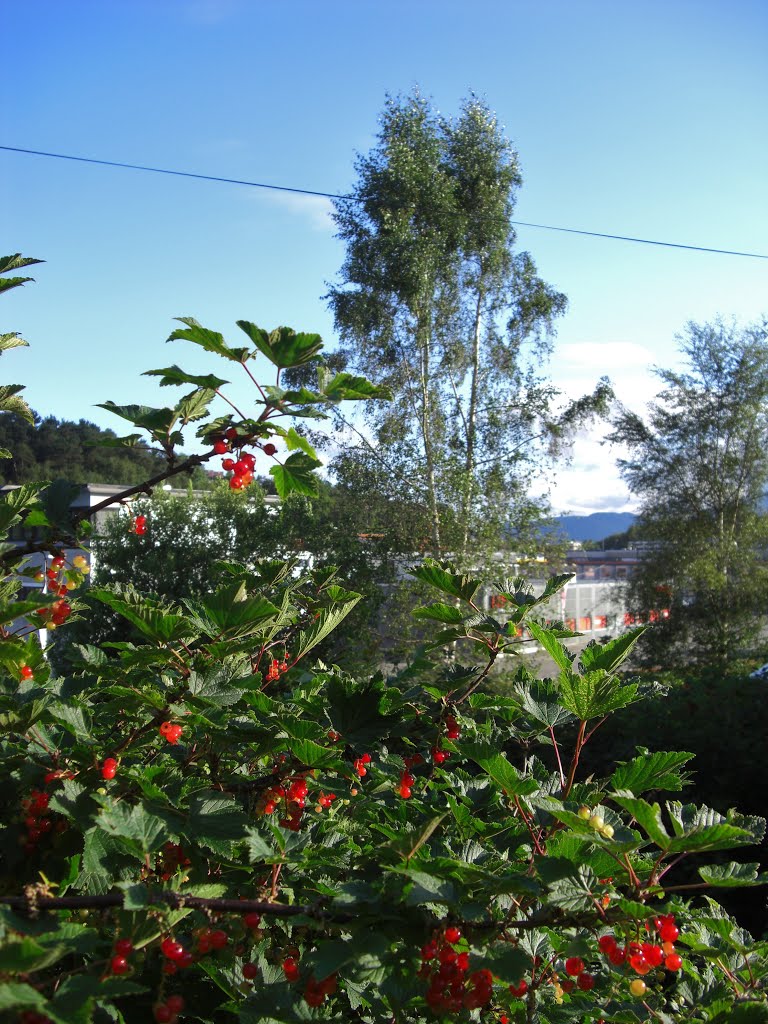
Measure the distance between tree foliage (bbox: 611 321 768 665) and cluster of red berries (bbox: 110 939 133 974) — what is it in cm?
1127

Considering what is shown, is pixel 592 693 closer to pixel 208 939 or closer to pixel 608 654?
pixel 608 654

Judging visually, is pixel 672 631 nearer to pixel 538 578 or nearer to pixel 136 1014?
pixel 538 578

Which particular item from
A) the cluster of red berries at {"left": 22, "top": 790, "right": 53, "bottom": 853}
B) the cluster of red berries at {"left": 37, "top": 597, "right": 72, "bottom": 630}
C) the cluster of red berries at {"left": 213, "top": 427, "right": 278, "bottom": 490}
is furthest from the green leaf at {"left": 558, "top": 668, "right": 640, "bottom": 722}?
the cluster of red berries at {"left": 37, "top": 597, "right": 72, "bottom": 630}

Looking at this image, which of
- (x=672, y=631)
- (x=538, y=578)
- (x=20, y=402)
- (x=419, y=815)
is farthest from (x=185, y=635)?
(x=672, y=631)

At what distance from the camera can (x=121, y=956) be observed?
2.31 ft

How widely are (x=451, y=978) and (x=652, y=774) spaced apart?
1.00 ft

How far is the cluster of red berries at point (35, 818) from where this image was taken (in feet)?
3.08

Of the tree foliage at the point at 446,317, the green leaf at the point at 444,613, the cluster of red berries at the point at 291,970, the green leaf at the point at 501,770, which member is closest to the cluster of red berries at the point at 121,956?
the cluster of red berries at the point at 291,970

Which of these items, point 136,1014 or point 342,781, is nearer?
point 136,1014

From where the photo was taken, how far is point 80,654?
1271mm

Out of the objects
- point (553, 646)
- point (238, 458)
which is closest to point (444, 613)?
point (553, 646)

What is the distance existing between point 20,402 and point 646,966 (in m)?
1.16

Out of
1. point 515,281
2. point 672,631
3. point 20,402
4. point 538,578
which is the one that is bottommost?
point 672,631

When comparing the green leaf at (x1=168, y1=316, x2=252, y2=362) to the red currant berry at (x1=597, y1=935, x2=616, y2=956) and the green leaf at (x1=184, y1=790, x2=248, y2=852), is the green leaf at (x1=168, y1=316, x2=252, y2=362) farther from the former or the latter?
the red currant berry at (x1=597, y1=935, x2=616, y2=956)
